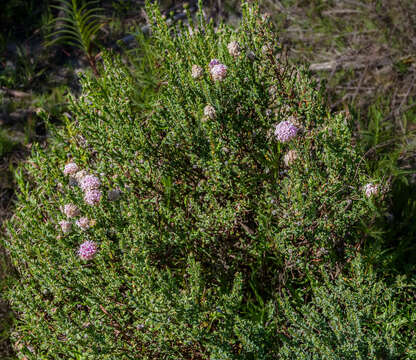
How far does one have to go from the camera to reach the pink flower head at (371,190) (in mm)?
1829

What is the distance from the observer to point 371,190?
1833mm

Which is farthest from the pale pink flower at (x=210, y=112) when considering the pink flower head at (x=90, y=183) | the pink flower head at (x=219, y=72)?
the pink flower head at (x=90, y=183)

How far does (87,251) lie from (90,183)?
1.12 feet

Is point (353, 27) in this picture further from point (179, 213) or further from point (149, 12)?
point (179, 213)

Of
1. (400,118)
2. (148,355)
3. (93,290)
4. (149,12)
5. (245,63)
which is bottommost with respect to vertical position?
(400,118)

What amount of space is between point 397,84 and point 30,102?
11.9ft

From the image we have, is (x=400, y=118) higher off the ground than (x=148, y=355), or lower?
lower

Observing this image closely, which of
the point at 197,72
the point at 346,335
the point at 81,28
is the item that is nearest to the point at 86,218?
the point at 197,72

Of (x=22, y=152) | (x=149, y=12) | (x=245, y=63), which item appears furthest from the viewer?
(x=22, y=152)

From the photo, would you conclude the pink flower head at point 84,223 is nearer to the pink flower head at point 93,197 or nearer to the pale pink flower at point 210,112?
the pink flower head at point 93,197

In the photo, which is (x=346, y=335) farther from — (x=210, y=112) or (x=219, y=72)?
(x=219, y=72)

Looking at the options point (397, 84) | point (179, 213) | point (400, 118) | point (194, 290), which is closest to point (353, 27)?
point (397, 84)

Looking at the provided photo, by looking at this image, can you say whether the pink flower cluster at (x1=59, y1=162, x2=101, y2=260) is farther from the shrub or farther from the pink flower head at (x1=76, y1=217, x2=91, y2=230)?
the shrub

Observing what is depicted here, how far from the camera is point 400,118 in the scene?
311 cm
